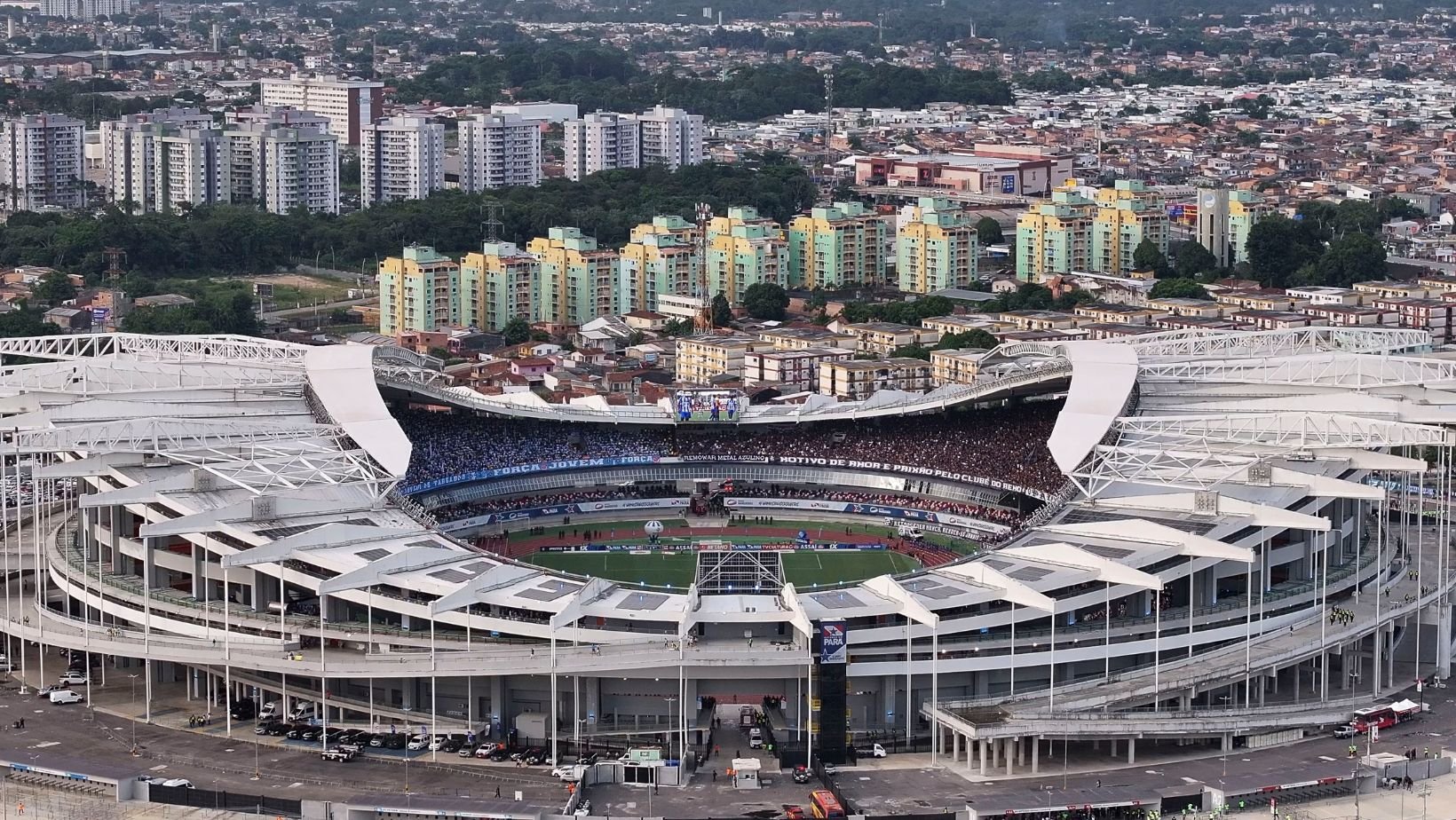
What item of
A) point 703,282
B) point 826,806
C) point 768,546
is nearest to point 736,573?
point 826,806

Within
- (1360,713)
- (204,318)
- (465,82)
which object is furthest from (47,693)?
(465,82)

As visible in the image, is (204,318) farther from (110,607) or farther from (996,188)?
(996,188)

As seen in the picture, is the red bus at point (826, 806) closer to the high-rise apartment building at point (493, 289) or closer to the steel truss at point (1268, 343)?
the steel truss at point (1268, 343)

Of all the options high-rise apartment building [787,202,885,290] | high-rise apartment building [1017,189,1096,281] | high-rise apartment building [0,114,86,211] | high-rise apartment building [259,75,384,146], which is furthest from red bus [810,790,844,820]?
high-rise apartment building [259,75,384,146]

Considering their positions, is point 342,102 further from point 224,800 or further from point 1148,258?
point 224,800

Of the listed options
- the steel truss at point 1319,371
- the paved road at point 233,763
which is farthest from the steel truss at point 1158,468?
the paved road at point 233,763

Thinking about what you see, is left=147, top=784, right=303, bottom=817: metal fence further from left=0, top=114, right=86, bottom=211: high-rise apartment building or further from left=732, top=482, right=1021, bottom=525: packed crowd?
left=0, top=114, right=86, bottom=211: high-rise apartment building
